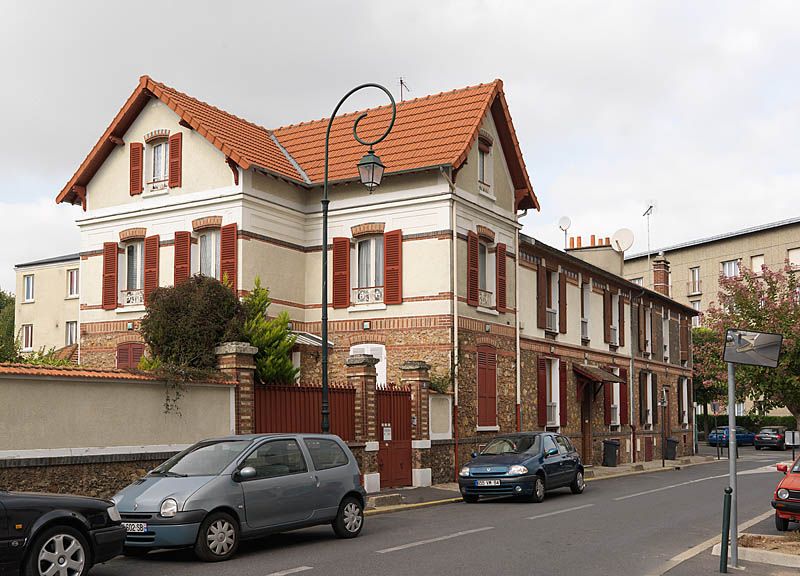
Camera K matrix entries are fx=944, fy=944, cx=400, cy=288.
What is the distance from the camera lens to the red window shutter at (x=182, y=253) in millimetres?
26625

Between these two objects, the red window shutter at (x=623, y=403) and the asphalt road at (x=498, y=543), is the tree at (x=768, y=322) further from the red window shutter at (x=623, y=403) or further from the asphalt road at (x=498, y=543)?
the red window shutter at (x=623, y=403)

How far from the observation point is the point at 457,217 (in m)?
26.0

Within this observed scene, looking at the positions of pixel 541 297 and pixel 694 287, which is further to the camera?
pixel 694 287

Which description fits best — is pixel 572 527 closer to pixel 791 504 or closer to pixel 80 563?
pixel 791 504

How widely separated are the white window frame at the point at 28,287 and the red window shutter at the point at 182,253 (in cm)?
3087

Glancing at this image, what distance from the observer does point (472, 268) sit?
26.7 meters

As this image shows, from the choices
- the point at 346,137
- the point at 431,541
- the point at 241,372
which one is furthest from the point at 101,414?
the point at 346,137

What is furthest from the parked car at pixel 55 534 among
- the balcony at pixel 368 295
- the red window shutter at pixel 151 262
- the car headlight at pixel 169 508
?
the red window shutter at pixel 151 262

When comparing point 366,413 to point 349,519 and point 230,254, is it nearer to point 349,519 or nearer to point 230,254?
point 230,254

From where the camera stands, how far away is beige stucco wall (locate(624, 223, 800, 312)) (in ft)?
230

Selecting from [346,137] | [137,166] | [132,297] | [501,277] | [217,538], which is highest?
[346,137]

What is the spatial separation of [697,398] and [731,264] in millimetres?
12358

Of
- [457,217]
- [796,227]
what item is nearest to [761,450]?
[796,227]

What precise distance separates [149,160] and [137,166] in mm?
412
